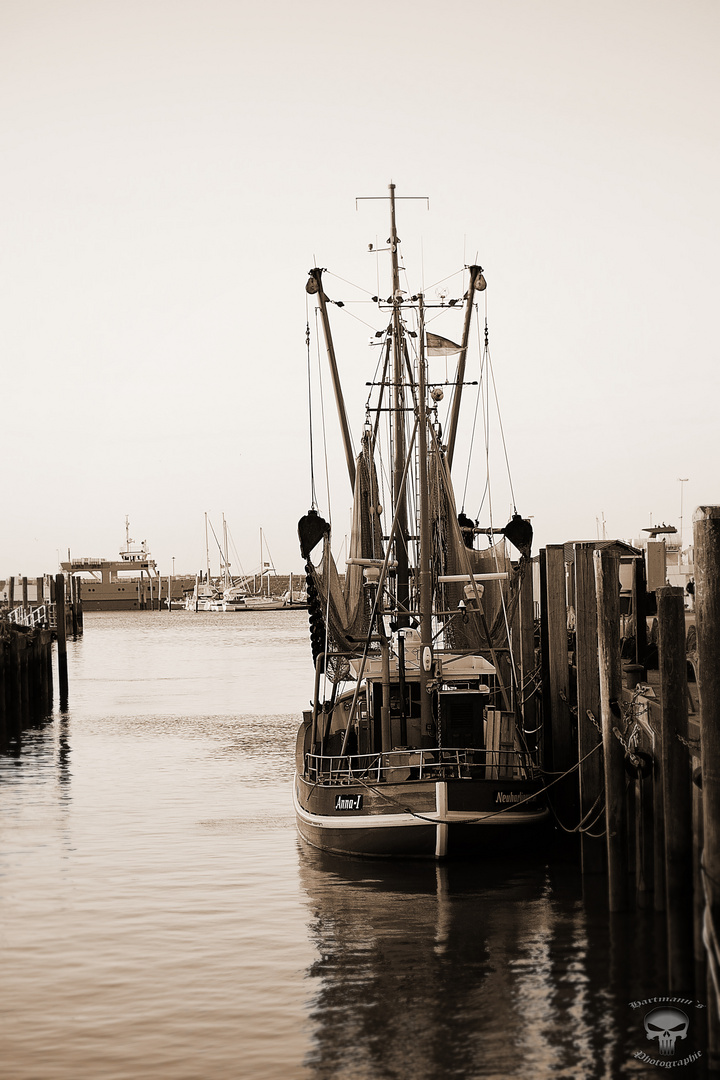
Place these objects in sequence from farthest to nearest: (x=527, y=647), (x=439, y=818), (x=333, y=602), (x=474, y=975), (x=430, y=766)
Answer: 1. (x=527, y=647)
2. (x=333, y=602)
3. (x=430, y=766)
4. (x=439, y=818)
5. (x=474, y=975)

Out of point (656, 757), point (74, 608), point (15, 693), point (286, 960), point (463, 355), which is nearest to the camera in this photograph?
point (656, 757)

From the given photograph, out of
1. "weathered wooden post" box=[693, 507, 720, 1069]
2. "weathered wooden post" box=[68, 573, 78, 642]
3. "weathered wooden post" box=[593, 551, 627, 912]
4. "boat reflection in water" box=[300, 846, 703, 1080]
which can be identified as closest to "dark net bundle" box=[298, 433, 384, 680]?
"boat reflection in water" box=[300, 846, 703, 1080]

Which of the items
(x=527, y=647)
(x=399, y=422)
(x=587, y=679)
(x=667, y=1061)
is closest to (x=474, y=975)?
(x=667, y=1061)

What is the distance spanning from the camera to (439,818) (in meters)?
15.9

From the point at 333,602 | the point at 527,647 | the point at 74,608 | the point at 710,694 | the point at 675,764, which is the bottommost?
the point at 74,608

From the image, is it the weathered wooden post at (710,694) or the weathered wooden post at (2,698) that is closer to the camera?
the weathered wooden post at (710,694)

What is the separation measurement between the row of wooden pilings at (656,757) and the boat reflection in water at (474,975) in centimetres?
67

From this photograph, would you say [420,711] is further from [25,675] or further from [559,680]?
[25,675]

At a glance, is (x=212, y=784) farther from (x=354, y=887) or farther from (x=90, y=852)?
(x=354, y=887)

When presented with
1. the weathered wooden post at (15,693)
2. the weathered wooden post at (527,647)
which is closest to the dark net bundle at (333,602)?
the weathered wooden post at (527,647)

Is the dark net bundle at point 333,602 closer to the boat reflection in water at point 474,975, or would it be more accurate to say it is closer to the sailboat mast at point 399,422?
the sailboat mast at point 399,422

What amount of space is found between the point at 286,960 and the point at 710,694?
6506 mm

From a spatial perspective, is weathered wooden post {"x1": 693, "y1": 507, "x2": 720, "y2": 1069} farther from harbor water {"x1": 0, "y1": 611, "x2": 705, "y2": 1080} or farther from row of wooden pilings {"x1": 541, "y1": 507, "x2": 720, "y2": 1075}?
harbor water {"x1": 0, "y1": 611, "x2": 705, "y2": 1080}

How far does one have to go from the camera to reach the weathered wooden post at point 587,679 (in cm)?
1482
